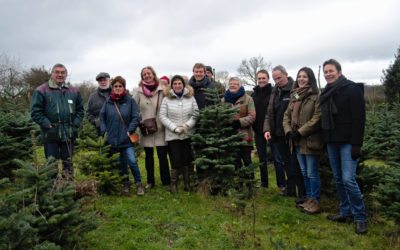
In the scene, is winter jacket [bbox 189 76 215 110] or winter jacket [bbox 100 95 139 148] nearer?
winter jacket [bbox 100 95 139 148]

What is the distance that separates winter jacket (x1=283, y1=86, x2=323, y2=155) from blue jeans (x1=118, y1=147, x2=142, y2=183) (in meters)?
2.93

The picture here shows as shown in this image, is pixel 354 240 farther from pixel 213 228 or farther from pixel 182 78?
pixel 182 78

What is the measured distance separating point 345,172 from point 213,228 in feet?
6.77

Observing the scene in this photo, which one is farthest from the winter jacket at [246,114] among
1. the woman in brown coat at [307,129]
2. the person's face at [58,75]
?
the person's face at [58,75]

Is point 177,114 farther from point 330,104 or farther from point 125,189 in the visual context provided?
point 330,104

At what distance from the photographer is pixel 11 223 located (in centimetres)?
292

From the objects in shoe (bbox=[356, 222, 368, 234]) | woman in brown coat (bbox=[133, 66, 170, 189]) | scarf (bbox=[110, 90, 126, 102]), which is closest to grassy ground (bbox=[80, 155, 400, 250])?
shoe (bbox=[356, 222, 368, 234])

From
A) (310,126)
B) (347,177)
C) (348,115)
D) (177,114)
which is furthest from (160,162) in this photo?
(348,115)

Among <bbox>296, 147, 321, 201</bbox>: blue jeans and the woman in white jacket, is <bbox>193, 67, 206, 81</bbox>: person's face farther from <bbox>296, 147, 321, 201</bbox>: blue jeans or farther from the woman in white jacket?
<bbox>296, 147, 321, 201</bbox>: blue jeans

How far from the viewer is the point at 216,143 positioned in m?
6.25

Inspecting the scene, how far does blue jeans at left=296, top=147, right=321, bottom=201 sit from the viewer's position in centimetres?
555

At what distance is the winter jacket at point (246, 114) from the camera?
648 centimetres

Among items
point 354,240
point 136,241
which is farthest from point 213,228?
point 354,240

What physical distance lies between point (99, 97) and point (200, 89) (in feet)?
6.71
